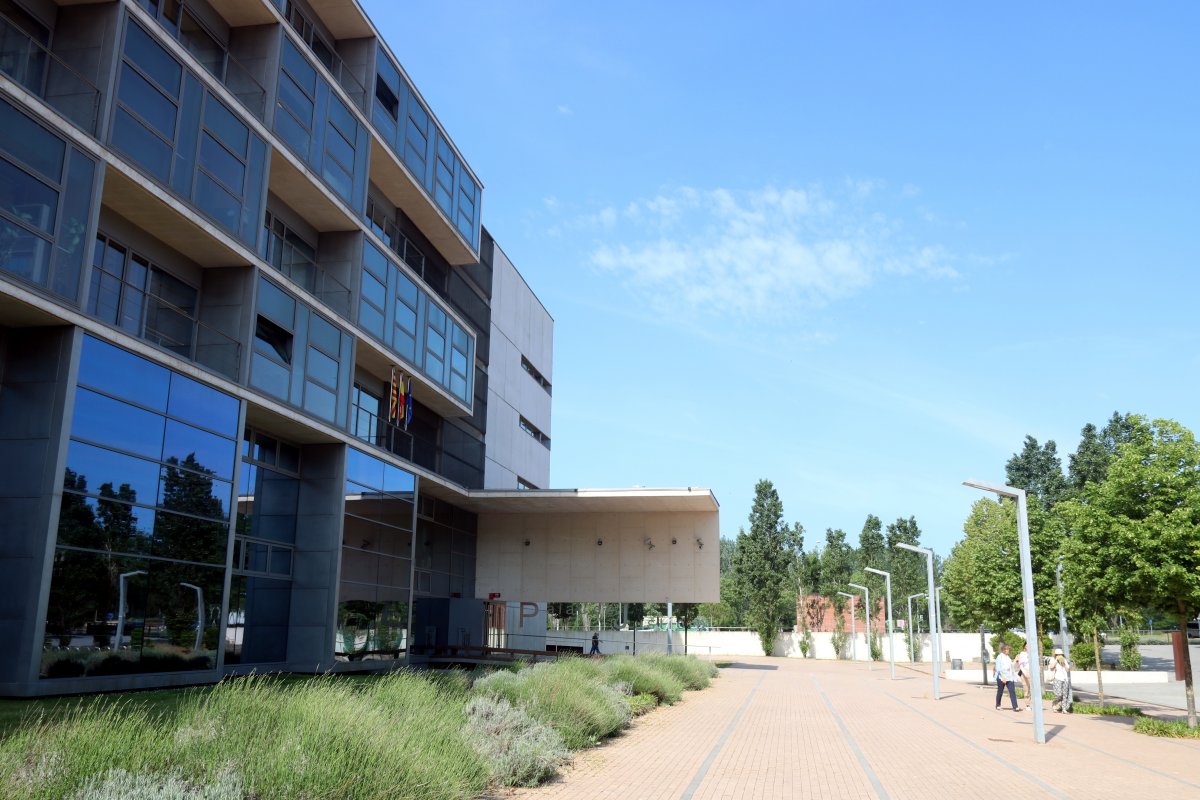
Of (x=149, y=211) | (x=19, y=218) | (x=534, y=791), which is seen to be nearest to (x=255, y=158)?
(x=149, y=211)

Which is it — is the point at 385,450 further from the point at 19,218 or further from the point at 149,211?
the point at 19,218

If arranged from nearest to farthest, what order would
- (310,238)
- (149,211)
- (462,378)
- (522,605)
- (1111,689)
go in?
(149,211), (310,238), (462,378), (1111,689), (522,605)

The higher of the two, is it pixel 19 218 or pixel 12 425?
pixel 19 218

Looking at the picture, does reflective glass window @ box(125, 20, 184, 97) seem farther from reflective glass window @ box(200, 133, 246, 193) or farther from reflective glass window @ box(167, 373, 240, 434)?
reflective glass window @ box(167, 373, 240, 434)

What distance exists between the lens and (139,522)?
58.7ft

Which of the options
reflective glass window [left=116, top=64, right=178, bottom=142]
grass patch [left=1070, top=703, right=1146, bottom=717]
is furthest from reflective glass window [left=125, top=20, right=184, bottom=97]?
grass patch [left=1070, top=703, right=1146, bottom=717]

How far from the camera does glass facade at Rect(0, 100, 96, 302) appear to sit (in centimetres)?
1485

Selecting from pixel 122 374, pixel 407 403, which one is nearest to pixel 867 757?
pixel 122 374

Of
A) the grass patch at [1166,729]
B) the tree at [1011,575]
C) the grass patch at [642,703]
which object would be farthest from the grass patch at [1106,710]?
the grass patch at [642,703]

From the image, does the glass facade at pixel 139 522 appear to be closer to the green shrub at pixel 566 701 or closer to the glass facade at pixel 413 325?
the green shrub at pixel 566 701

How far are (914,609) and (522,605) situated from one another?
53.8 m

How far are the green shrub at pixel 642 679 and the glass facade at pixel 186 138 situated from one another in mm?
13629

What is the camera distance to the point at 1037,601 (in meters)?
30.1

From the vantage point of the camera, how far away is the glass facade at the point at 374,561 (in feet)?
86.4
